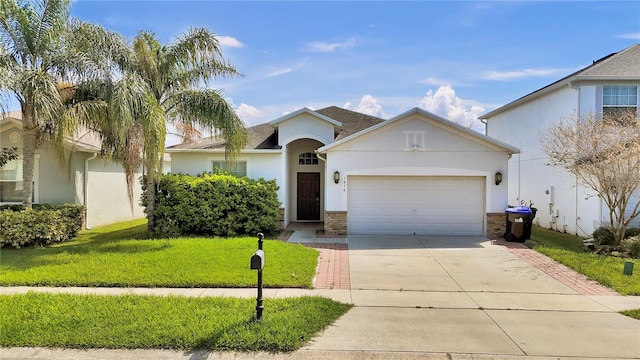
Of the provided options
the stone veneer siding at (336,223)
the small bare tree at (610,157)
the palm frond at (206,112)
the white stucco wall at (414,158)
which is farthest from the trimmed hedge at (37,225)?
the small bare tree at (610,157)

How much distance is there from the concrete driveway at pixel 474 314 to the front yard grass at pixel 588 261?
896 millimetres

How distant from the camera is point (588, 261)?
9531 millimetres

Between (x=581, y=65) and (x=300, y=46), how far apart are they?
39.2 feet

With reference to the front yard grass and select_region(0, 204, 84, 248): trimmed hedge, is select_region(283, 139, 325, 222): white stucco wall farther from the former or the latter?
the front yard grass

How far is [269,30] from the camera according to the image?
12.3 m

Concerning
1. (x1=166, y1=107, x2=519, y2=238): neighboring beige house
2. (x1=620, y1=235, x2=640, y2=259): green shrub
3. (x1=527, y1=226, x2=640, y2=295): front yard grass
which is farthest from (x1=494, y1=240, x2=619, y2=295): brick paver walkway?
(x1=620, y1=235, x2=640, y2=259): green shrub

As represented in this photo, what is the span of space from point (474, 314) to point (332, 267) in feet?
12.2

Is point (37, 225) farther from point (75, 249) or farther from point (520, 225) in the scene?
point (520, 225)

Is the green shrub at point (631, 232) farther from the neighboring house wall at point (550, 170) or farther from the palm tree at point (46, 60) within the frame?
the palm tree at point (46, 60)

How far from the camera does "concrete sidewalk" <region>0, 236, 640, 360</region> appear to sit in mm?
4625

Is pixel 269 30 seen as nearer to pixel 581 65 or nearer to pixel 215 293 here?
pixel 215 293

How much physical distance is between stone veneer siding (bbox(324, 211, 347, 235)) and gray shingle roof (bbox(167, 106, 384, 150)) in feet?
12.3

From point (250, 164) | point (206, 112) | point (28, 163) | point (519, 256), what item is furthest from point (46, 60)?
point (519, 256)

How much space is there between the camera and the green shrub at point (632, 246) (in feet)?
33.8
